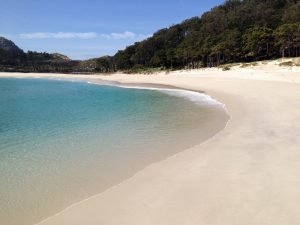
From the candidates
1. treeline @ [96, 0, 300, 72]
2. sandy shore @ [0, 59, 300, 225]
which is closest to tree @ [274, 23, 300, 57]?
treeline @ [96, 0, 300, 72]

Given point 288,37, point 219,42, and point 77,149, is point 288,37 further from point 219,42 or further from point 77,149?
point 77,149

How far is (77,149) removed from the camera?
471 inches

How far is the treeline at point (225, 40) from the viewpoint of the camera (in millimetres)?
64812

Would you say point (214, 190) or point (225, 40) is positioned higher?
point (225, 40)

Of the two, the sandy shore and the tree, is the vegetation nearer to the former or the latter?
the tree

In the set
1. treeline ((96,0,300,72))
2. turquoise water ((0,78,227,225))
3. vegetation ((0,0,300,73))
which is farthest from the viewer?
vegetation ((0,0,300,73))

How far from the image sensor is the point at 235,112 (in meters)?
18.0

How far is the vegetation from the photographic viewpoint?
6494 cm

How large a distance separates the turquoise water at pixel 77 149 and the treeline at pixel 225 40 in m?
48.8

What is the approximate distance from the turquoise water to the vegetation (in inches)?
1327

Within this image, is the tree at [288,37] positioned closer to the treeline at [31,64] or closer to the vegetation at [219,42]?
the vegetation at [219,42]

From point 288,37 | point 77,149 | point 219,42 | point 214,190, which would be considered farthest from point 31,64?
point 214,190

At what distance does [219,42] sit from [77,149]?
2683 inches

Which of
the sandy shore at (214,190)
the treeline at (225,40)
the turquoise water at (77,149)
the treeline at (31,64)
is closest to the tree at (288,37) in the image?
the treeline at (225,40)
